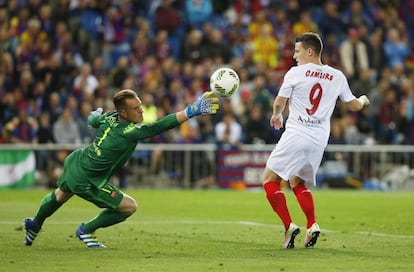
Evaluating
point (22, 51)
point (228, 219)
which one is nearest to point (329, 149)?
point (22, 51)

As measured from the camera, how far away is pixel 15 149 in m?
25.8

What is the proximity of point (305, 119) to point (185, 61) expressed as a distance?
1775 centimetres

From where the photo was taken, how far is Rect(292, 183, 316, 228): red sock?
41.0ft

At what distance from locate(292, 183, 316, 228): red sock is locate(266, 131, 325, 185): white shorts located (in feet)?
0.91

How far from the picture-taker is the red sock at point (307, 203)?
12503 millimetres

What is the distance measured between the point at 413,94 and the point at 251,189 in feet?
20.1

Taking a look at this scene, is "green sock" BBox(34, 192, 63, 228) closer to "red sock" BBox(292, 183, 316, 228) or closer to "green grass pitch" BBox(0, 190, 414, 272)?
"green grass pitch" BBox(0, 190, 414, 272)

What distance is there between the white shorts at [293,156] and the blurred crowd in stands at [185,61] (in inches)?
572

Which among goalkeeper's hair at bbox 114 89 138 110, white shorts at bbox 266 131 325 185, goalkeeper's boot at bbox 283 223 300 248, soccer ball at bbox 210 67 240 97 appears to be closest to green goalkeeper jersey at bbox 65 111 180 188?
goalkeeper's hair at bbox 114 89 138 110

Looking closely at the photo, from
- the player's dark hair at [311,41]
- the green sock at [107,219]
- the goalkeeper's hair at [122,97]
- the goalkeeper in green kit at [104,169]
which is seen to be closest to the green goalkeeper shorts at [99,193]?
the goalkeeper in green kit at [104,169]

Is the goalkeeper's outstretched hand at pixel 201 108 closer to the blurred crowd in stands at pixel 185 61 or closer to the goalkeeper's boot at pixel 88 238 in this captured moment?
the goalkeeper's boot at pixel 88 238

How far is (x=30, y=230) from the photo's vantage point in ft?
40.8

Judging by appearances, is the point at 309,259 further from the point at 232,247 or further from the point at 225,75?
the point at 225,75

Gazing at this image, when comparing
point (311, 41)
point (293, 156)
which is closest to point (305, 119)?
point (293, 156)
